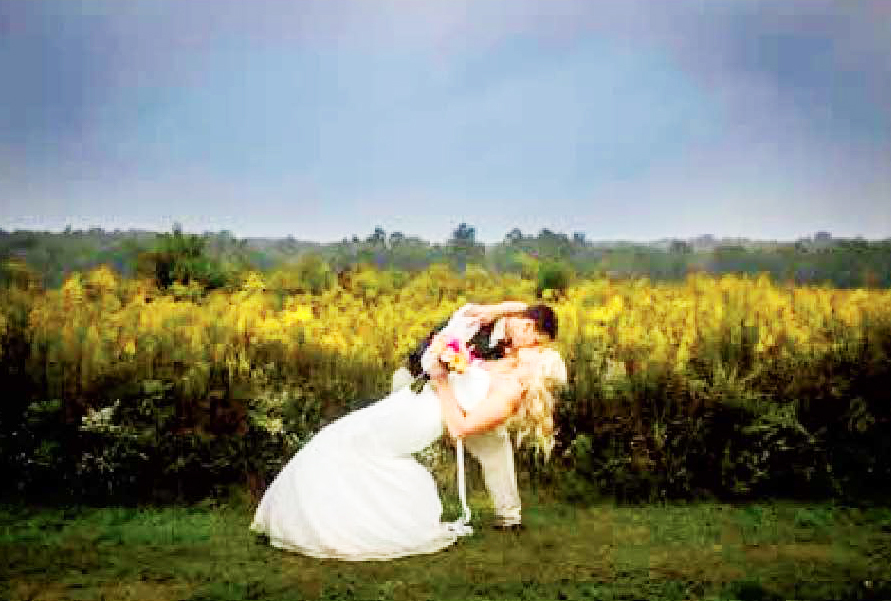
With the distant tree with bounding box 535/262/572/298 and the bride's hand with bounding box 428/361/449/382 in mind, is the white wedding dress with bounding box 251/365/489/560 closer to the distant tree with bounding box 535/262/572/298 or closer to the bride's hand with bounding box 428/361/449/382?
the bride's hand with bounding box 428/361/449/382

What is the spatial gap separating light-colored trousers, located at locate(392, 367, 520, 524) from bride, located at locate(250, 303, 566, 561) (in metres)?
0.28

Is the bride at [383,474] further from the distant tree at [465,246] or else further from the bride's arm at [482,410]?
the distant tree at [465,246]

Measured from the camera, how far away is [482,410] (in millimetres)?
5961

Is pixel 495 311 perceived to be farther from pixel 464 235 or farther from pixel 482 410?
pixel 464 235

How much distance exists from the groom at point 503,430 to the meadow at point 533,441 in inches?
7.3

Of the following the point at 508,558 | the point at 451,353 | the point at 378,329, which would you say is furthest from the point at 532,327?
the point at 378,329

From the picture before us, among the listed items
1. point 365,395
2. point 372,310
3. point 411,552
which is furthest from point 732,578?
point 372,310

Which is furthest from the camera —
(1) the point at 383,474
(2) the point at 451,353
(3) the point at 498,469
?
(3) the point at 498,469

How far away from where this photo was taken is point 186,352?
709cm

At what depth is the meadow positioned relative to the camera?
6.23 metres

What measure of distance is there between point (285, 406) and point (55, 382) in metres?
1.52

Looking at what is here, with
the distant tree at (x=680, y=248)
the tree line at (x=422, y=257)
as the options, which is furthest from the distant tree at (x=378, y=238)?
the distant tree at (x=680, y=248)

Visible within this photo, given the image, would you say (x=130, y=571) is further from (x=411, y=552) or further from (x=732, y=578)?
(x=732, y=578)

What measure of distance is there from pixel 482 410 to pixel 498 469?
0.52m
